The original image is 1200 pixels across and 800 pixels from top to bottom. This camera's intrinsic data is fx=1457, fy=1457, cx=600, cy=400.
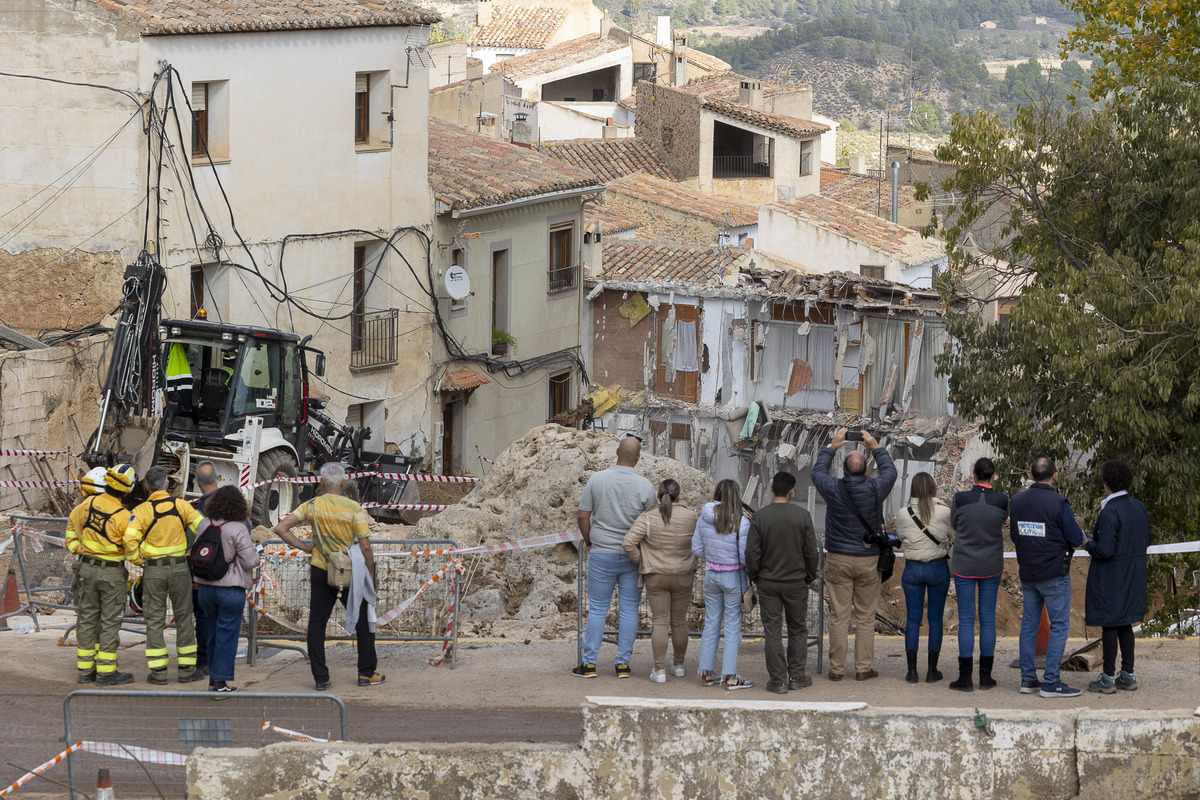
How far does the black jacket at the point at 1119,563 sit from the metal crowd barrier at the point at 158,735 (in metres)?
5.09

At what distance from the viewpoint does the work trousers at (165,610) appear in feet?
33.9

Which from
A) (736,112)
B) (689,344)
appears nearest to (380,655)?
(689,344)

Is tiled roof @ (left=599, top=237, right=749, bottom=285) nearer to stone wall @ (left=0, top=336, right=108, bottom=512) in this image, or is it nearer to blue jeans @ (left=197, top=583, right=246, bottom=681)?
stone wall @ (left=0, top=336, right=108, bottom=512)

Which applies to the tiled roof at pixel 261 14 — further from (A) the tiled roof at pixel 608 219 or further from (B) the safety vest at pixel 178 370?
(A) the tiled roof at pixel 608 219

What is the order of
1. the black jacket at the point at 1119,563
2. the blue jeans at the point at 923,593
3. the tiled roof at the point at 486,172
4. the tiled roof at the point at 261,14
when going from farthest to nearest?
the tiled roof at the point at 486,172 → the tiled roof at the point at 261,14 → the blue jeans at the point at 923,593 → the black jacket at the point at 1119,563

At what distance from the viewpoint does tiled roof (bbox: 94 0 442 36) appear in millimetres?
22266

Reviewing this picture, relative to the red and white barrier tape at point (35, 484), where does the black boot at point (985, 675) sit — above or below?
above

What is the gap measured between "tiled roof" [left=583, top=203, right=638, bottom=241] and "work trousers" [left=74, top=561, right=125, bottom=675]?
25705 mm

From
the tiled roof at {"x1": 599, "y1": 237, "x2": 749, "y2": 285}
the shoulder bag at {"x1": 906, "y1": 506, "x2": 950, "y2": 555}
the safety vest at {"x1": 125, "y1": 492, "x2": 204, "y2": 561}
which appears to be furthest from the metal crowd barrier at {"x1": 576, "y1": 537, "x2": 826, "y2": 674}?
the tiled roof at {"x1": 599, "y1": 237, "x2": 749, "y2": 285}

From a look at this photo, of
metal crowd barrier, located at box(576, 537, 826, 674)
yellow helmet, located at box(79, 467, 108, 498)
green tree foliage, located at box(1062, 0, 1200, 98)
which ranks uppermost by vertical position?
green tree foliage, located at box(1062, 0, 1200, 98)

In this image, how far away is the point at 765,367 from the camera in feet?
88.9

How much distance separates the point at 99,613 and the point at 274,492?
943 centimetres

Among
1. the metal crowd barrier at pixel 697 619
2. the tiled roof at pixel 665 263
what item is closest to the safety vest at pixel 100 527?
the metal crowd barrier at pixel 697 619

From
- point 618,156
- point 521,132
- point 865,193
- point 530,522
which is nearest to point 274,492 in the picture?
point 530,522
